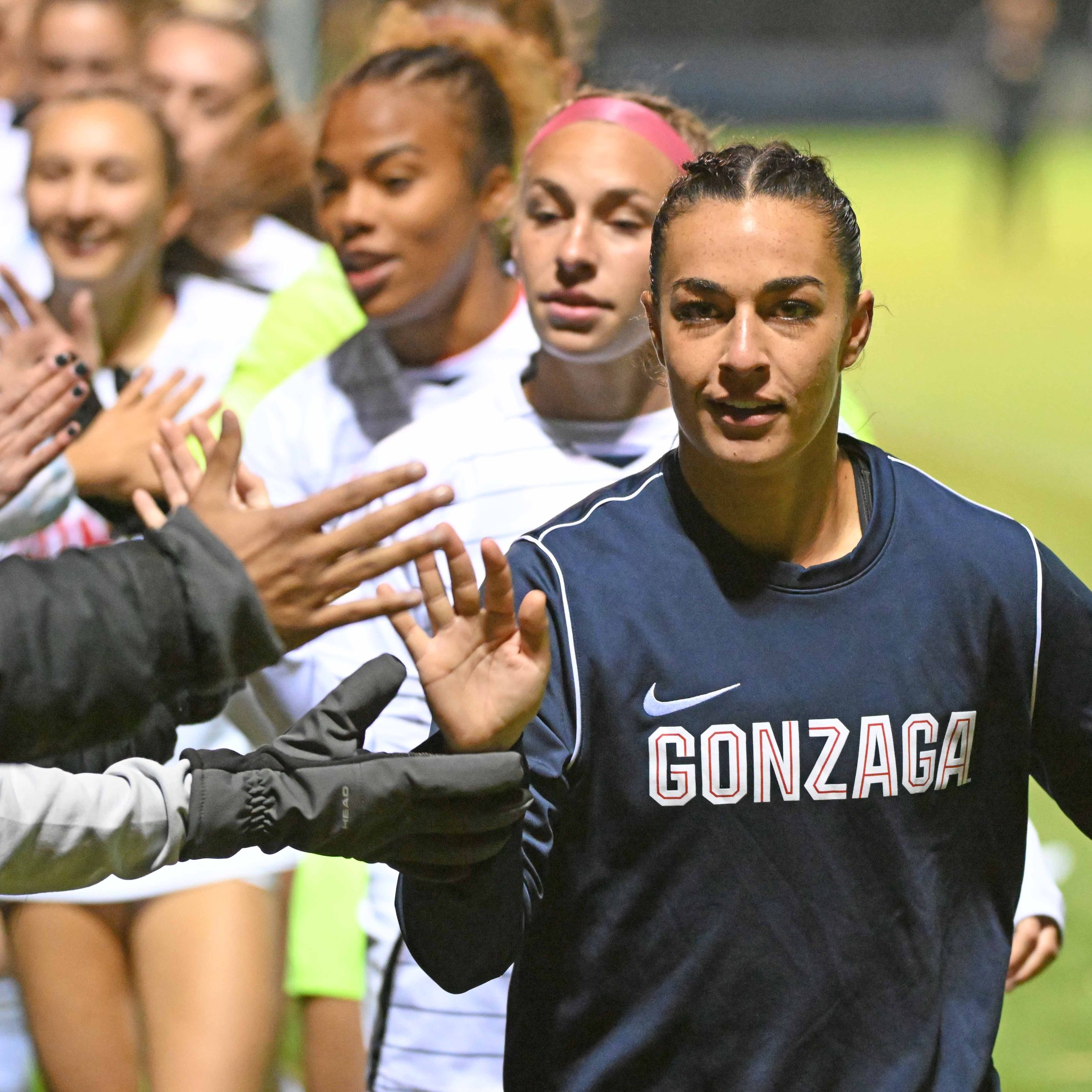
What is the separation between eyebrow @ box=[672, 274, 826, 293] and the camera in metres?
2.07

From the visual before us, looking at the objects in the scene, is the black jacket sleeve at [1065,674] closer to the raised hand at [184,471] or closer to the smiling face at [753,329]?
the smiling face at [753,329]

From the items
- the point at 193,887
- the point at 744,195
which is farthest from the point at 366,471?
the point at 744,195

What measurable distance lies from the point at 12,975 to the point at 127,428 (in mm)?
1048

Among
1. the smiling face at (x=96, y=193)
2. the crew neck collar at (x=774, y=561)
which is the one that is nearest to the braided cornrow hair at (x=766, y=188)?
the crew neck collar at (x=774, y=561)

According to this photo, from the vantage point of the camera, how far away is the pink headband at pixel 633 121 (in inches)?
124

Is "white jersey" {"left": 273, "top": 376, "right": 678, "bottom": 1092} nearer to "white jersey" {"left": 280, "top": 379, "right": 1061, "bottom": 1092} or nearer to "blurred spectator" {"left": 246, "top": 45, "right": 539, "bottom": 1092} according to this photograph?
"white jersey" {"left": 280, "top": 379, "right": 1061, "bottom": 1092}

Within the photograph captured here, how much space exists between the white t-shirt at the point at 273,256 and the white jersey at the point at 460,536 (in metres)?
1.47

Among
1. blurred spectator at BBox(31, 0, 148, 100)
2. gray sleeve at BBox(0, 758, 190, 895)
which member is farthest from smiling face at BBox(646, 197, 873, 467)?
blurred spectator at BBox(31, 0, 148, 100)

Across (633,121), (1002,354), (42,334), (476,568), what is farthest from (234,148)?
(1002,354)

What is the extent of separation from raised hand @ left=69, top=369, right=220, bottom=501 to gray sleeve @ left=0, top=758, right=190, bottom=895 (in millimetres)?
1376

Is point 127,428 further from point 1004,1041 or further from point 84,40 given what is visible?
point 1004,1041

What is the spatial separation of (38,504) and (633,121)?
1.28 meters

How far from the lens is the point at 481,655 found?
6.48 feet

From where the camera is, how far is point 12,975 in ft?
10.2
